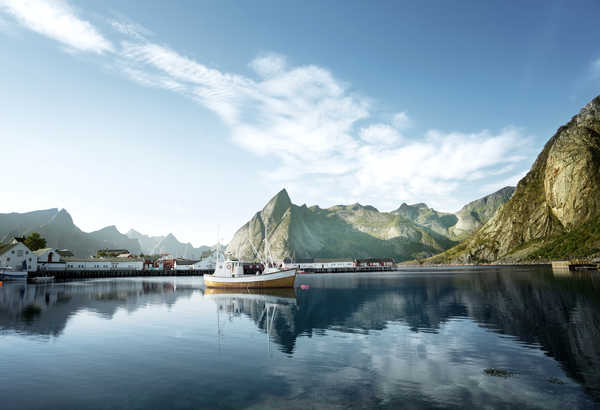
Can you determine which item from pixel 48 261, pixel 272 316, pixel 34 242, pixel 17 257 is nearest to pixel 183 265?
pixel 48 261

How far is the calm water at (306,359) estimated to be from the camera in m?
13.8

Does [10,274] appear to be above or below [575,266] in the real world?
above

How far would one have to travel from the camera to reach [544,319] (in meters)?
30.5

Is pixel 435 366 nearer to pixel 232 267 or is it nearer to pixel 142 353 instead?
pixel 142 353

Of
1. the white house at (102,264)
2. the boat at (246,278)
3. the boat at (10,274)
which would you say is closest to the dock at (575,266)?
the boat at (246,278)

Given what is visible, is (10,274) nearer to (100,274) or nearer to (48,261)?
(100,274)

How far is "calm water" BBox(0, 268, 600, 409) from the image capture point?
544 inches

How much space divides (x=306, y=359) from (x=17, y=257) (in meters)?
134

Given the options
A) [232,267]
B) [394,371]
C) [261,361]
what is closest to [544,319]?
[394,371]

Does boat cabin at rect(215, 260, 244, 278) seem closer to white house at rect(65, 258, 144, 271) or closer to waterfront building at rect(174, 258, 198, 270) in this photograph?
white house at rect(65, 258, 144, 271)

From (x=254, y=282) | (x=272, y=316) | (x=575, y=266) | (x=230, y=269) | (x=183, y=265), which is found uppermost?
(x=230, y=269)

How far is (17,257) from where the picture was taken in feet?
379

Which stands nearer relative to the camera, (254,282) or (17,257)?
(254,282)

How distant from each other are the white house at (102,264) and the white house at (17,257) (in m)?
23.4
